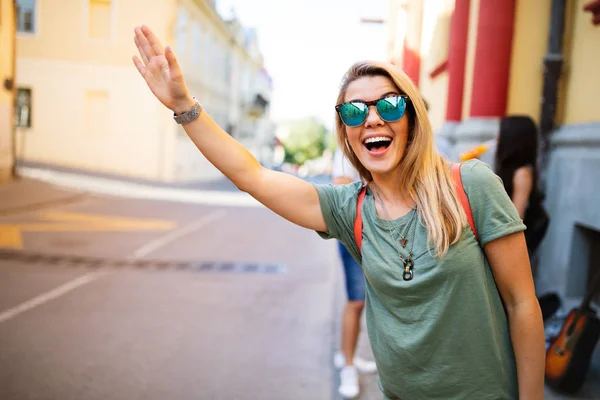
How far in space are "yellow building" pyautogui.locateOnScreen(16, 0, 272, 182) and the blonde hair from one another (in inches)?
40.3

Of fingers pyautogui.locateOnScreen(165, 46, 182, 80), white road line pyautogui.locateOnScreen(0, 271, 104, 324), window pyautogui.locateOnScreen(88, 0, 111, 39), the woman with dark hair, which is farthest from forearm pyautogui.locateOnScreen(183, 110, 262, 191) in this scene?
white road line pyautogui.locateOnScreen(0, 271, 104, 324)

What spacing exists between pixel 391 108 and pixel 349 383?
2.66 metres

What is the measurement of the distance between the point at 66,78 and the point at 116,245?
2757 mm

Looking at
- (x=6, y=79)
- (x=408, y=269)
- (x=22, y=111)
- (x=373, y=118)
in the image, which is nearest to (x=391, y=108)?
(x=373, y=118)

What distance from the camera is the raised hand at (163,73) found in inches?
66.0

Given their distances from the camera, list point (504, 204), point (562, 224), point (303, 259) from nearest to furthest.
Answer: point (504, 204), point (562, 224), point (303, 259)

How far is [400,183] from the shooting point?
63.9 inches

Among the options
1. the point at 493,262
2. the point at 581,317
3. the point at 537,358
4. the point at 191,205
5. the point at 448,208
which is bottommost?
the point at 191,205

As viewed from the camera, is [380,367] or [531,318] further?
[380,367]

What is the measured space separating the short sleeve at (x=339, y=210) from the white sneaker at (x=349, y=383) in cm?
226

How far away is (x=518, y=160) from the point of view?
11.4ft

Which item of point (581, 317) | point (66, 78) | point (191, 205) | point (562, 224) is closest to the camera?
point (581, 317)

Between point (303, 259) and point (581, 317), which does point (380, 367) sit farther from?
point (303, 259)

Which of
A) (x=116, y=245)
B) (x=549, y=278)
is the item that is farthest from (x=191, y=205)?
(x=549, y=278)
